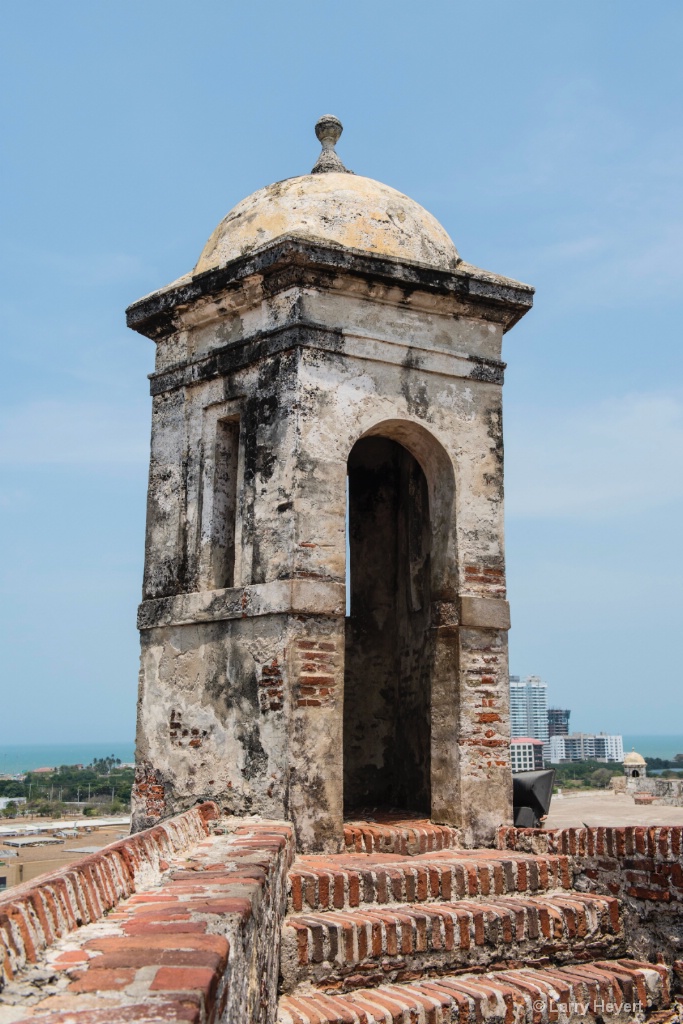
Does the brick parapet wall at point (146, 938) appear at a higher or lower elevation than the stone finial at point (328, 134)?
lower

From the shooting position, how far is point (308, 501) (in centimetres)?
595

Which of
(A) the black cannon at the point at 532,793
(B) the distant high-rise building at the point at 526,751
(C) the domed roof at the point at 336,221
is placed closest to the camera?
(C) the domed roof at the point at 336,221

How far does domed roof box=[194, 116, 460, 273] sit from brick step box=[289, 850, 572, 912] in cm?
361

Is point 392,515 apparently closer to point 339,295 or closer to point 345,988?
point 339,295

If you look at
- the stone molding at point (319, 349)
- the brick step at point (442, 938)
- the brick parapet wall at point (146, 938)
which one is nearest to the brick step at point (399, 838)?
the brick step at point (442, 938)

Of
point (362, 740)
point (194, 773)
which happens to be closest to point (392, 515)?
point (362, 740)

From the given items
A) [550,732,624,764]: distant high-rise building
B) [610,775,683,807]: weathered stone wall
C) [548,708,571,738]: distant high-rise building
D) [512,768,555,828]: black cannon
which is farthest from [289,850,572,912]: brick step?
[548,708,571,738]: distant high-rise building

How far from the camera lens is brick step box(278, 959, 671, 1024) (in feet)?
13.8

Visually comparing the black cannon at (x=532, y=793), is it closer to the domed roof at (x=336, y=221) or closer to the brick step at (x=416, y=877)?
the brick step at (x=416, y=877)

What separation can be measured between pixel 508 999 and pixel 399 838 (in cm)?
150

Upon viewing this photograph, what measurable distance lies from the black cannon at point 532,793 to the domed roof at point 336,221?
139 inches

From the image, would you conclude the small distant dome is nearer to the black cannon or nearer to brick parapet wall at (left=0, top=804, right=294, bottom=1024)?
the black cannon

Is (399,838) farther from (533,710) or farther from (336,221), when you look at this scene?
(533,710)

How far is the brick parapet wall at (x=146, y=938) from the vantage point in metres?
2.06
